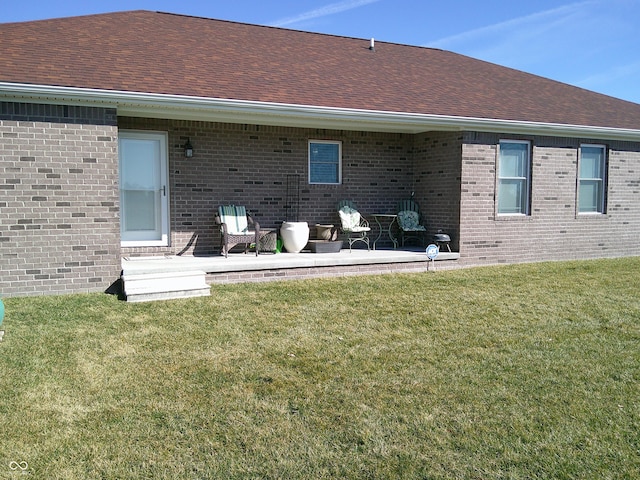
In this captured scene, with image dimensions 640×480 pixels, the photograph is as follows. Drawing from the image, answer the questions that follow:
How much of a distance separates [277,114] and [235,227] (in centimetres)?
208

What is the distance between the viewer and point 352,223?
10.1m

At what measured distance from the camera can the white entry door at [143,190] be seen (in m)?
8.80

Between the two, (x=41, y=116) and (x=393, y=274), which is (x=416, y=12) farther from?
(x=41, y=116)

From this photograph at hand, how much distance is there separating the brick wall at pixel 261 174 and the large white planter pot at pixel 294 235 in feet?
2.11

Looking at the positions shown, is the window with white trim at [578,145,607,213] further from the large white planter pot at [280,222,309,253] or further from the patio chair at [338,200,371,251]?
the large white planter pot at [280,222,309,253]

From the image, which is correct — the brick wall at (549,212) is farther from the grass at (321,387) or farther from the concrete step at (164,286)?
the concrete step at (164,286)

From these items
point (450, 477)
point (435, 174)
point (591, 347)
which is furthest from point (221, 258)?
point (450, 477)

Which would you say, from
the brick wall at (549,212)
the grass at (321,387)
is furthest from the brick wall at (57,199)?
the brick wall at (549,212)

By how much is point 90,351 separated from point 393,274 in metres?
5.14

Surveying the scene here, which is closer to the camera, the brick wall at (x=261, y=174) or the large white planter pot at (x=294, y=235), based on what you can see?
the brick wall at (x=261, y=174)

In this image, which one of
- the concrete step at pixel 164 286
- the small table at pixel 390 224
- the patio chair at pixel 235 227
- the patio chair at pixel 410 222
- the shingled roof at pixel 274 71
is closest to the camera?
the concrete step at pixel 164 286

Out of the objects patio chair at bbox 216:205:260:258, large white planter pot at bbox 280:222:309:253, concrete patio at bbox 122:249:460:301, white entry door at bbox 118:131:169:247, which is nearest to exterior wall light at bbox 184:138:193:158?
white entry door at bbox 118:131:169:247

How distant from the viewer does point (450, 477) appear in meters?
2.89

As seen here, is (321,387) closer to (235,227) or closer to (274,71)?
(235,227)
